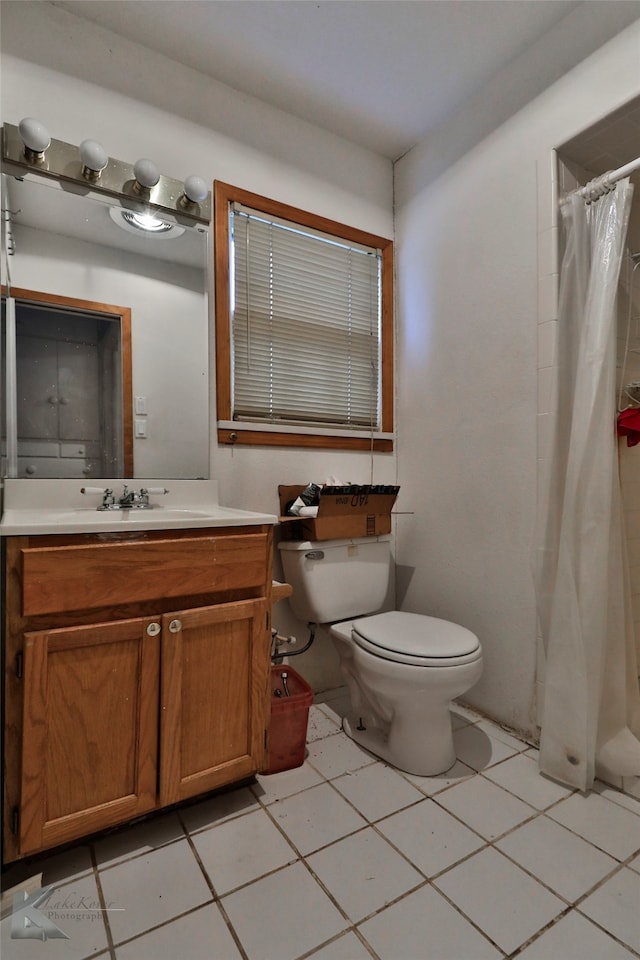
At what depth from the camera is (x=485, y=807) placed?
1.34 meters

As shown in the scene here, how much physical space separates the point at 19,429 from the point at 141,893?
1265 millimetres

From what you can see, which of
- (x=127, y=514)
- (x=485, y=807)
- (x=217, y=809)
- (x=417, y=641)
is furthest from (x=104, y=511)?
(x=485, y=807)

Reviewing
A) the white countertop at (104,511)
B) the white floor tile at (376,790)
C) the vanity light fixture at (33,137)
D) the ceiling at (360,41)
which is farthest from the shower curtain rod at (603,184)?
the white floor tile at (376,790)

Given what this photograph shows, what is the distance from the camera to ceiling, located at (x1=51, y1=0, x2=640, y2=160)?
4.99 ft

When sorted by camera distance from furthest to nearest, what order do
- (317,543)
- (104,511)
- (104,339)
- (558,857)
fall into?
(317,543)
(104,339)
(104,511)
(558,857)

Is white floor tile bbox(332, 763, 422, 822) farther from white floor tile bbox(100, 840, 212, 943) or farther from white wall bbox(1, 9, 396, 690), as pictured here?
white wall bbox(1, 9, 396, 690)

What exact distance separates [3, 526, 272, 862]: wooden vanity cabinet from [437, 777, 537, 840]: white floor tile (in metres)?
0.56

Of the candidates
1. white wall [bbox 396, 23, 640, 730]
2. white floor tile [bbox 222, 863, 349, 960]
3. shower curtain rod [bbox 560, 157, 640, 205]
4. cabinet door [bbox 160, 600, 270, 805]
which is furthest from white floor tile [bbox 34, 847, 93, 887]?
shower curtain rod [bbox 560, 157, 640, 205]

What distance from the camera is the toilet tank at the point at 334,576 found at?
177 cm

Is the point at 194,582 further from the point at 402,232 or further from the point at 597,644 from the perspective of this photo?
the point at 402,232

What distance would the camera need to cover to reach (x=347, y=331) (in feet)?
7.07

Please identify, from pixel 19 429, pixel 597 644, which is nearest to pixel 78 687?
pixel 19 429

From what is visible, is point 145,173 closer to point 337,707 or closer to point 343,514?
point 343,514

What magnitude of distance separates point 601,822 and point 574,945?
1.37ft
